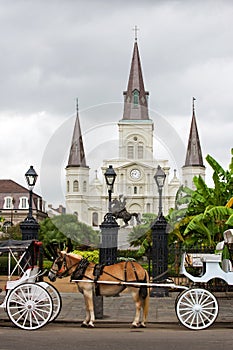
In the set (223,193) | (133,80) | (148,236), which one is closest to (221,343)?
(133,80)

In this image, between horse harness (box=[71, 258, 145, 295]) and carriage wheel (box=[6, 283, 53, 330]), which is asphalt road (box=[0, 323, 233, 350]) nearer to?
carriage wheel (box=[6, 283, 53, 330])

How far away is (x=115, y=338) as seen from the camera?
11141mm

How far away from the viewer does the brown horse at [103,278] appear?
12.6m

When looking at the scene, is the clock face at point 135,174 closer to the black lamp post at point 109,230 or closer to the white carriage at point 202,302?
the black lamp post at point 109,230

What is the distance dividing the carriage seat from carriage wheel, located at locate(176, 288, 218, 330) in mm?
2991

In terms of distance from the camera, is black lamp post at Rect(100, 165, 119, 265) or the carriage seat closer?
the carriage seat

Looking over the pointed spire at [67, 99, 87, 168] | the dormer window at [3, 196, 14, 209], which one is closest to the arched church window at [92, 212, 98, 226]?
the pointed spire at [67, 99, 87, 168]

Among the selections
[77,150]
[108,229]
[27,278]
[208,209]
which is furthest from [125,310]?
[208,209]

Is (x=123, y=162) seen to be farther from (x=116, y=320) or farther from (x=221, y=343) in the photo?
(x=221, y=343)

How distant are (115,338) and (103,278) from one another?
5.95 feet

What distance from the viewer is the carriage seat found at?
42.1 ft

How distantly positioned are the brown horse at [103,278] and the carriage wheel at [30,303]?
2.45 ft

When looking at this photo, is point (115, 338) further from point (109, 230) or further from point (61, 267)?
point (109, 230)

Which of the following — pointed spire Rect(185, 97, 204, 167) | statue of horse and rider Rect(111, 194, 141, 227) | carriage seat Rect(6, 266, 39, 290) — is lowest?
carriage seat Rect(6, 266, 39, 290)
